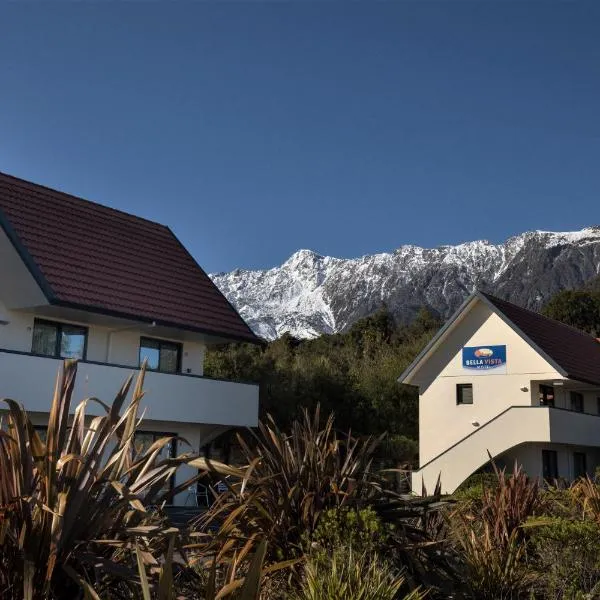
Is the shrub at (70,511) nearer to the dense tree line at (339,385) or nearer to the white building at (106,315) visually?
the white building at (106,315)

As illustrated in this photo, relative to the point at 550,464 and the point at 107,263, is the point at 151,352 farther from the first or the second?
the point at 550,464

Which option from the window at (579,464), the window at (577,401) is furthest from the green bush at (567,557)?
the window at (577,401)

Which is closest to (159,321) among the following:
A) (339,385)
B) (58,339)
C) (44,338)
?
(58,339)

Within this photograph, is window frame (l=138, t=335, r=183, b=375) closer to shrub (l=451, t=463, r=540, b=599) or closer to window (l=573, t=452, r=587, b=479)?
shrub (l=451, t=463, r=540, b=599)

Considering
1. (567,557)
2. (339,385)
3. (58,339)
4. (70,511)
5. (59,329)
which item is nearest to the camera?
(70,511)

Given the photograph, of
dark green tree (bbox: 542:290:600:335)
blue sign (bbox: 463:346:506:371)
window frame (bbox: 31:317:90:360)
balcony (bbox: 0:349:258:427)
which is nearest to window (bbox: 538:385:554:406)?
blue sign (bbox: 463:346:506:371)

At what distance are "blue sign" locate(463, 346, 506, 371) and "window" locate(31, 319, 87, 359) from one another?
17509 millimetres

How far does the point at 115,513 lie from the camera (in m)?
6.20

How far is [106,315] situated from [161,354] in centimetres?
368

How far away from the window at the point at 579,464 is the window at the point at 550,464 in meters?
2.04

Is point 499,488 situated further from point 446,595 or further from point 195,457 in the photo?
point 195,457

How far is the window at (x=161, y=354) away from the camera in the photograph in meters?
26.4

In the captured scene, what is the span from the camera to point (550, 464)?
113 ft

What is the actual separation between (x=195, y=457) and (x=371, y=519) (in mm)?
1728
